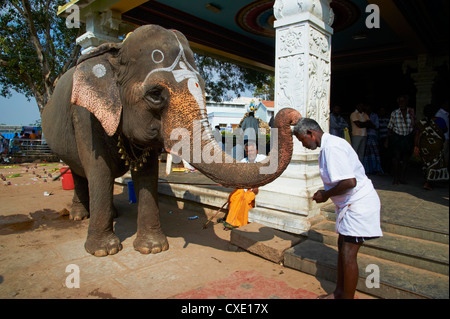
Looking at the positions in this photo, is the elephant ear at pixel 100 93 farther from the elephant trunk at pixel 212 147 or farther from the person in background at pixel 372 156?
the person in background at pixel 372 156

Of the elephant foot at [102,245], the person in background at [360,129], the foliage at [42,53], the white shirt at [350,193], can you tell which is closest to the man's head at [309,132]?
the white shirt at [350,193]

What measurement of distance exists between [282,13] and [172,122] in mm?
2494

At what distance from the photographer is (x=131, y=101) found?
3135 mm

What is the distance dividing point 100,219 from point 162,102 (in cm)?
167

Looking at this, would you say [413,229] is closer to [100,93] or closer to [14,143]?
[100,93]

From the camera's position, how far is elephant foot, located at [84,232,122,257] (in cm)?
357

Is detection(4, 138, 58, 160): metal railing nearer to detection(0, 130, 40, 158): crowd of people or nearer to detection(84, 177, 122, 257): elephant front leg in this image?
detection(0, 130, 40, 158): crowd of people

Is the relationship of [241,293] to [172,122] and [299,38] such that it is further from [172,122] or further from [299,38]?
[299,38]

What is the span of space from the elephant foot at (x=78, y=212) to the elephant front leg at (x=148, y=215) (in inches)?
75.5

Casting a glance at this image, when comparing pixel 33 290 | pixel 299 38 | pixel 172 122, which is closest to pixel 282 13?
pixel 299 38

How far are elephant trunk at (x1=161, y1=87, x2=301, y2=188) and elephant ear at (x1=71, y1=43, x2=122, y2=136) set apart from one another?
60 centimetres

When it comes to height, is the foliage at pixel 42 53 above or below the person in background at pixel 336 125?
above

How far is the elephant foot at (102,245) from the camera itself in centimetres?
357

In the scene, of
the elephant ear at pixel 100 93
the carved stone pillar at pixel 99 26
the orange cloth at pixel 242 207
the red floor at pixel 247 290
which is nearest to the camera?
the red floor at pixel 247 290
